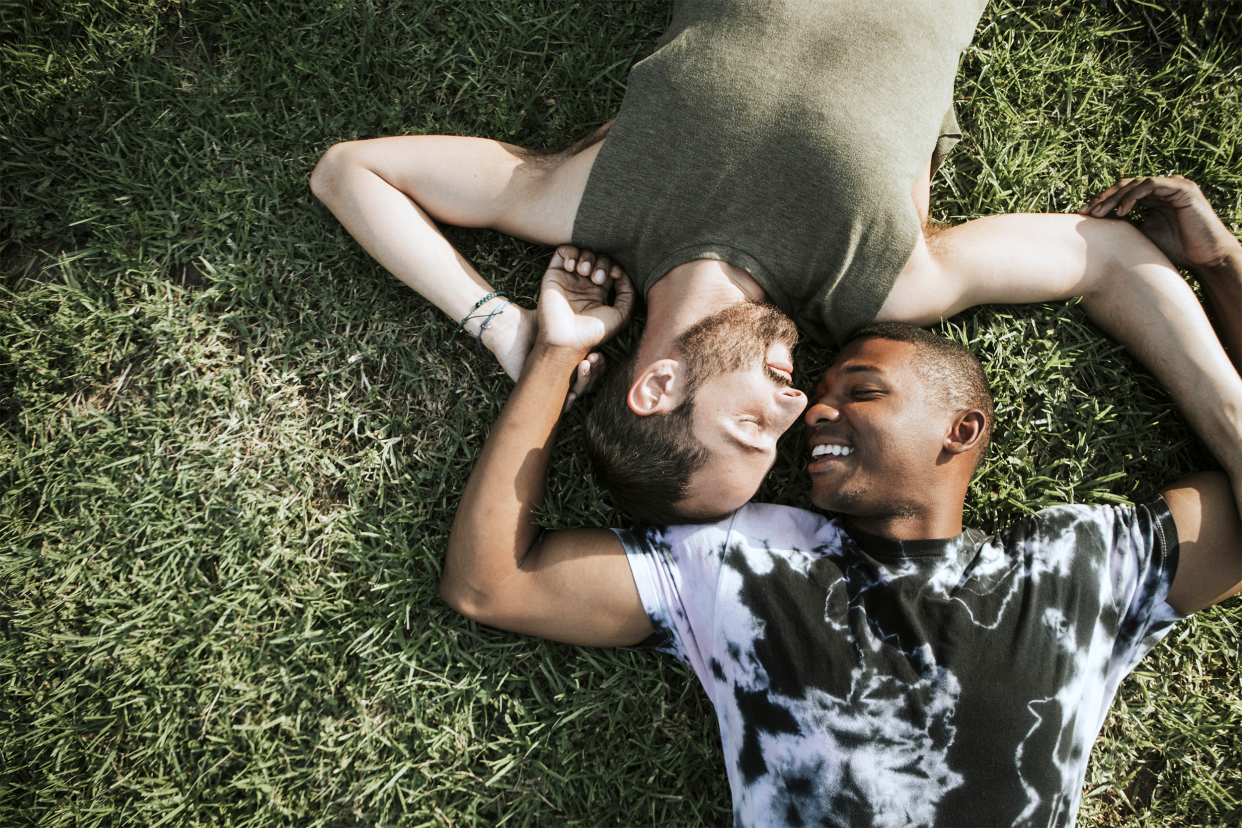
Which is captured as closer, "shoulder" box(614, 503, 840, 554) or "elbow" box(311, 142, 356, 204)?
"shoulder" box(614, 503, 840, 554)

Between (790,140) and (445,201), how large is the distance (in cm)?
139

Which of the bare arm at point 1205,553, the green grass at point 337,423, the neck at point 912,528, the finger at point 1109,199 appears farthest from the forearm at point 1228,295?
the neck at point 912,528

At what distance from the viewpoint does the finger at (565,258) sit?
279cm

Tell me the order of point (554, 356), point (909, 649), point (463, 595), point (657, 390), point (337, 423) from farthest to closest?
1. point (337, 423)
2. point (554, 356)
3. point (463, 595)
4. point (657, 390)
5. point (909, 649)

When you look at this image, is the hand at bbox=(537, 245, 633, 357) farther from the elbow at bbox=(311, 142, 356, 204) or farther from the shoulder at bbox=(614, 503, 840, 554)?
the elbow at bbox=(311, 142, 356, 204)

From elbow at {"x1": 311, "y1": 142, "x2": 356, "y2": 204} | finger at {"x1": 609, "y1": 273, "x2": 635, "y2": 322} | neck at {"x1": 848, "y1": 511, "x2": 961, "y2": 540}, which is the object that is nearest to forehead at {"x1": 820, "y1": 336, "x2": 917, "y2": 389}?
neck at {"x1": 848, "y1": 511, "x2": 961, "y2": 540}

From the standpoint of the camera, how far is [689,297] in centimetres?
259

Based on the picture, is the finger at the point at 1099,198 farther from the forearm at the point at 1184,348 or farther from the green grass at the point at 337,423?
the forearm at the point at 1184,348

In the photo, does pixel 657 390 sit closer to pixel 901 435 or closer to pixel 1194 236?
pixel 901 435

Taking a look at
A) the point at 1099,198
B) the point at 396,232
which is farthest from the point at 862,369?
the point at 396,232

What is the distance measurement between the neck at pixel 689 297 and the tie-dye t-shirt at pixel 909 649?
73 cm

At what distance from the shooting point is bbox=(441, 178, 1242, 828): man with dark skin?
2.32 meters

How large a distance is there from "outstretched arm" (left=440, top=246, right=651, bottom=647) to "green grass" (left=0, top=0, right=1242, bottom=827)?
285 millimetres

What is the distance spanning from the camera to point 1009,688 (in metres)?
2.34
